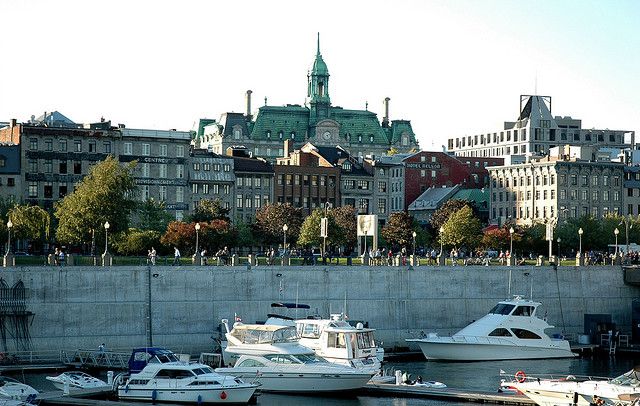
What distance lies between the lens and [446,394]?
71.4 m

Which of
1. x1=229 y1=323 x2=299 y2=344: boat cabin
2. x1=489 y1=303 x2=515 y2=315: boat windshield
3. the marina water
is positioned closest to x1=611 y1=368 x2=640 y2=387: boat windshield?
the marina water

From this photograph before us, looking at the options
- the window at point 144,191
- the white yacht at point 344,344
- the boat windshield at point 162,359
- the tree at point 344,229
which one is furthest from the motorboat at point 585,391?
the window at point 144,191

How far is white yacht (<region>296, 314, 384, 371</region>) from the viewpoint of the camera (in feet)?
253

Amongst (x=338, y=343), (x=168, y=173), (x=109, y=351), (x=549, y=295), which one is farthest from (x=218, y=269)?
(x=168, y=173)

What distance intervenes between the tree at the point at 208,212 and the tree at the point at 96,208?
75.2 ft

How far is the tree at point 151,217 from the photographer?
132 metres

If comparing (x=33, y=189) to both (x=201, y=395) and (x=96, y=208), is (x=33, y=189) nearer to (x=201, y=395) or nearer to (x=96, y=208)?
(x=96, y=208)

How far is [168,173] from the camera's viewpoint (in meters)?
146

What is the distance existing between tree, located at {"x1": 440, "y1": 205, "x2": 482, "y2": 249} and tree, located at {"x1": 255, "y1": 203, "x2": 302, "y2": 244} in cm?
1406

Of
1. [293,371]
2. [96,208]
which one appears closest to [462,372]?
[293,371]

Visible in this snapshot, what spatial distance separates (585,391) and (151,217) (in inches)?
2750

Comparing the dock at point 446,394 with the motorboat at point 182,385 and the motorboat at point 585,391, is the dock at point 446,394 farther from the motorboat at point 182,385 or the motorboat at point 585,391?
the motorboat at point 182,385

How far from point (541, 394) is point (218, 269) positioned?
99.7 ft

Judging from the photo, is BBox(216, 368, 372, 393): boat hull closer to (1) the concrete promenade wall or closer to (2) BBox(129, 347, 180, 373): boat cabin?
(2) BBox(129, 347, 180, 373): boat cabin
